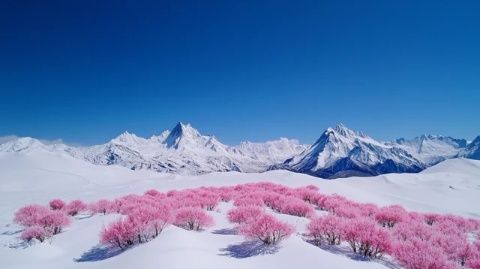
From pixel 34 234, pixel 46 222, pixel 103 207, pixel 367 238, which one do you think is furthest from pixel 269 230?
pixel 103 207

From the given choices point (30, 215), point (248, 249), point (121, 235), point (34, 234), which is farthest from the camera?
point (30, 215)

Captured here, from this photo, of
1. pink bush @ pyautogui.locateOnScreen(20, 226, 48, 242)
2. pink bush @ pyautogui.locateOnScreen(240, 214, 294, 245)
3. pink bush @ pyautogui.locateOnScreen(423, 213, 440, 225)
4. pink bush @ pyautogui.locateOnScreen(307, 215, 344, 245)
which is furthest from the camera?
pink bush @ pyautogui.locateOnScreen(423, 213, 440, 225)

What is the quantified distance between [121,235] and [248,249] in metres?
3.41

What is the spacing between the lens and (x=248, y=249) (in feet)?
27.3

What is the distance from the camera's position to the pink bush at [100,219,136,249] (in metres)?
8.72

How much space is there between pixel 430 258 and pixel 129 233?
7291mm

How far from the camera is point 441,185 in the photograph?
3616 centimetres

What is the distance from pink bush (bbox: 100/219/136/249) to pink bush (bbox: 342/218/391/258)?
18.7 ft

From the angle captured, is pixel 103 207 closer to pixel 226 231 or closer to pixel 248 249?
pixel 226 231

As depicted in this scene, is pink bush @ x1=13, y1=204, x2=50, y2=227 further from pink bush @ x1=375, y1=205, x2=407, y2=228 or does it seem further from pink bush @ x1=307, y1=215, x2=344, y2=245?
pink bush @ x1=375, y1=205, x2=407, y2=228

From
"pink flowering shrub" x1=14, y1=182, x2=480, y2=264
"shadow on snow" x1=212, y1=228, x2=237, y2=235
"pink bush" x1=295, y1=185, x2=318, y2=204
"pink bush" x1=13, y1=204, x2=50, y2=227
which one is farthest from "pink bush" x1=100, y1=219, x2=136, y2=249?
"pink bush" x1=295, y1=185, x2=318, y2=204

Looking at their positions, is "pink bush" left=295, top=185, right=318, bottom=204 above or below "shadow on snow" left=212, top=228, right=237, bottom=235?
above

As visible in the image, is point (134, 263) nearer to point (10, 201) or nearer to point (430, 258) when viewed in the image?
point (430, 258)

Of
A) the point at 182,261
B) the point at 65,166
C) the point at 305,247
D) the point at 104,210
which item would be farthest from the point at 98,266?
the point at 65,166
